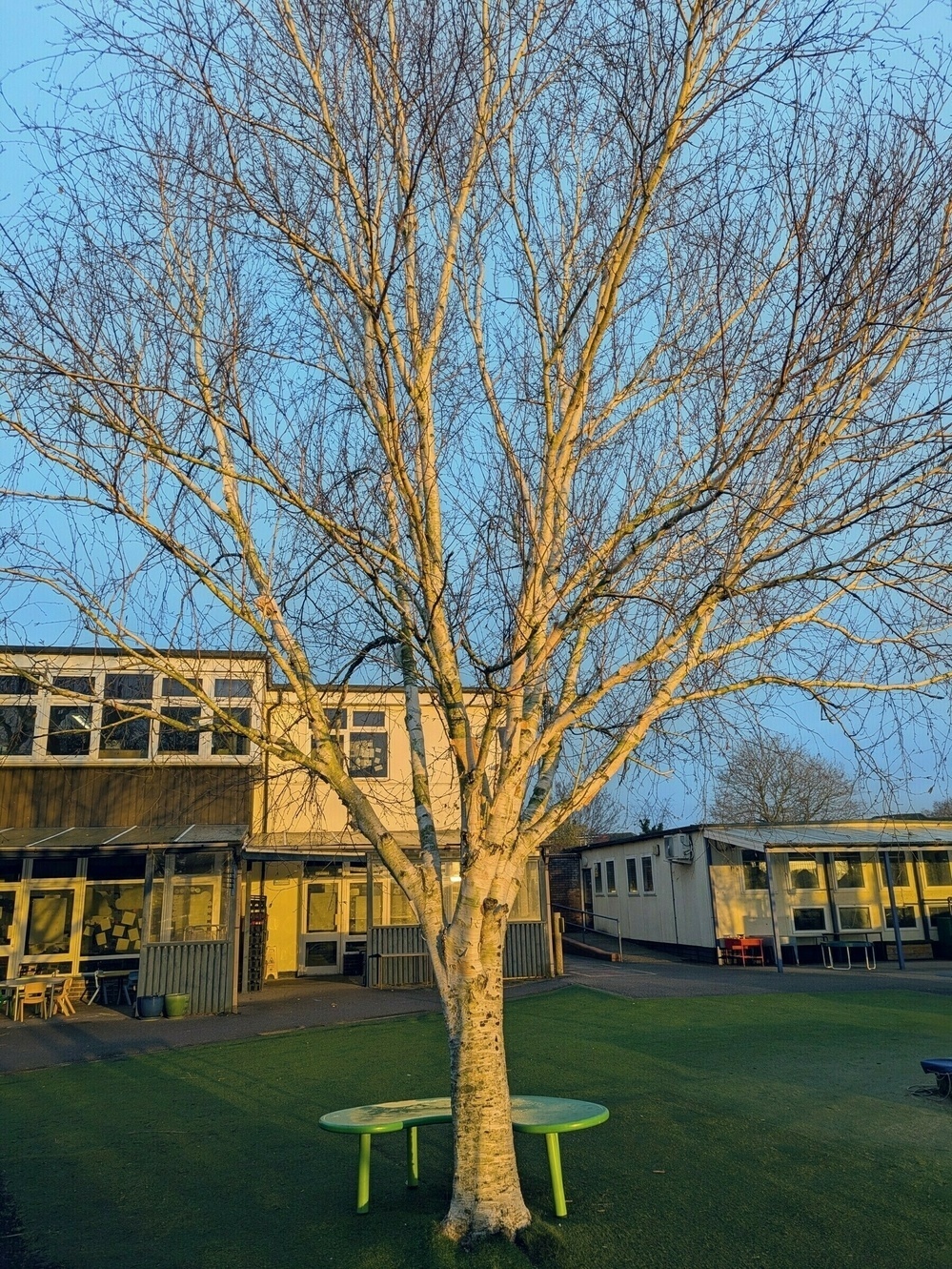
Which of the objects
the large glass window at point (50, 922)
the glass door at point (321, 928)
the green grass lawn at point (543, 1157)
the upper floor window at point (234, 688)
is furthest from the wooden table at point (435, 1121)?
the glass door at point (321, 928)

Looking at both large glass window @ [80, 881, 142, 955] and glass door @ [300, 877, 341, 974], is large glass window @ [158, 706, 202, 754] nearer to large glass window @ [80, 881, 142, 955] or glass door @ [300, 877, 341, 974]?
large glass window @ [80, 881, 142, 955]

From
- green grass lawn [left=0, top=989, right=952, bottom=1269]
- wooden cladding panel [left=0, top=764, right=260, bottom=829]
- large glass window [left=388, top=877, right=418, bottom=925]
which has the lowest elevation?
green grass lawn [left=0, top=989, right=952, bottom=1269]

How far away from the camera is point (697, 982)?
1809 centimetres

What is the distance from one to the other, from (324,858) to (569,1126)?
13271 mm

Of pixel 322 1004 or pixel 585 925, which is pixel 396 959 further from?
pixel 585 925

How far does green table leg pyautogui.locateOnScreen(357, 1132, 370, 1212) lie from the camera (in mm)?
Answer: 5906

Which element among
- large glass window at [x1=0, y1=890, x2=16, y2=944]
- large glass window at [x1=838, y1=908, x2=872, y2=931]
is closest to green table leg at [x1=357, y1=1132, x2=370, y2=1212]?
large glass window at [x1=0, y1=890, x2=16, y2=944]

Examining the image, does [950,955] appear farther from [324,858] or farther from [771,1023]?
[324,858]

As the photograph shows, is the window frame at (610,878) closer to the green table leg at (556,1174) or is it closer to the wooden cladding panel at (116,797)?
the wooden cladding panel at (116,797)

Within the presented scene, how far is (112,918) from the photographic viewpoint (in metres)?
20.6

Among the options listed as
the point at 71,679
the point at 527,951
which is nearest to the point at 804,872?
the point at 527,951

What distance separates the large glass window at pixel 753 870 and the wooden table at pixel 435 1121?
19.2m

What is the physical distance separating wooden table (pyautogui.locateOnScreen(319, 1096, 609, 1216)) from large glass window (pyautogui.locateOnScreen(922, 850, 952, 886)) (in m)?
22.6

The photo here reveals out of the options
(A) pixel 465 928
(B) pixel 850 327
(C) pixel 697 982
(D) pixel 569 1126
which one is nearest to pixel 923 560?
(B) pixel 850 327
